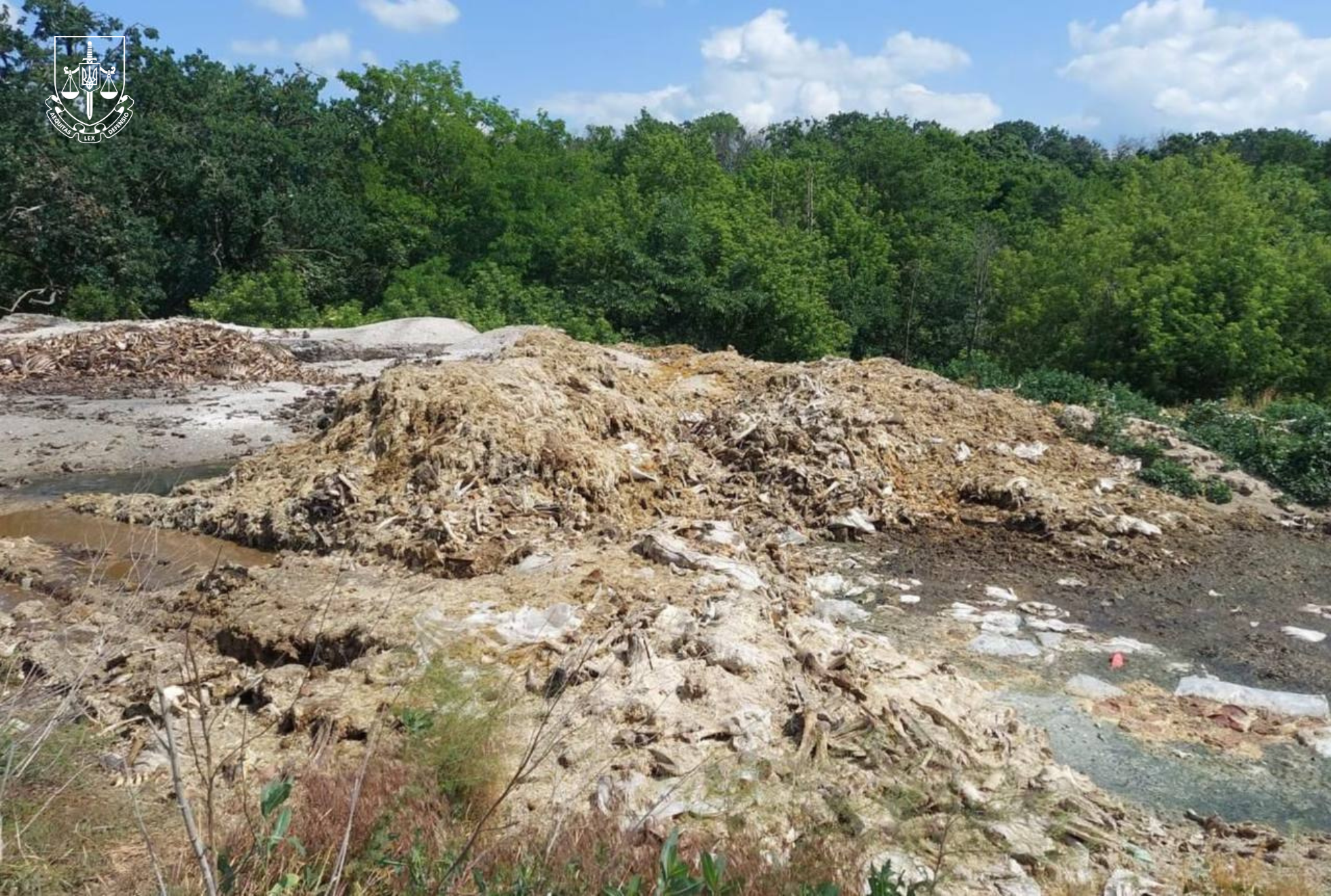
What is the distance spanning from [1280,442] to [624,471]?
23.4ft

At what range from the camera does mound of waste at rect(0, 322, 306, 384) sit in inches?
621

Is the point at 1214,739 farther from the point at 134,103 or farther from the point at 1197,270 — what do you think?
the point at 134,103

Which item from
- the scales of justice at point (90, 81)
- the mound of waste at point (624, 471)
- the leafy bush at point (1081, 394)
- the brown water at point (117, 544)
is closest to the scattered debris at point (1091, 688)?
the mound of waste at point (624, 471)

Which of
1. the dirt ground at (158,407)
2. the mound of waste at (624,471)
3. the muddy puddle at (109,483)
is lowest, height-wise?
the muddy puddle at (109,483)

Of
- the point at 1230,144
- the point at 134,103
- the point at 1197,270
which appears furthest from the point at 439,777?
the point at 1230,144

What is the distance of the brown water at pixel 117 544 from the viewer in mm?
7824

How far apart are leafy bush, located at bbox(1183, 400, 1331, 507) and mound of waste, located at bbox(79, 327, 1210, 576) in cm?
155

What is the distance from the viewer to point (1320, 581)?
848cm

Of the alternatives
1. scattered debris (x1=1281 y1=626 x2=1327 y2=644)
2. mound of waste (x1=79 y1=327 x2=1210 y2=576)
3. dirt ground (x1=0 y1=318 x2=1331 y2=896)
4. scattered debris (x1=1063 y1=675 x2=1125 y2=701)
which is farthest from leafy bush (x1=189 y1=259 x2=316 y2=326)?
scattered debris (x1=1281 y1=626 x2=1327 y2=644)

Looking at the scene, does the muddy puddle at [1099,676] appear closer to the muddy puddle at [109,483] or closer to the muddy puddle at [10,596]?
the muddy puddle at [10,596]

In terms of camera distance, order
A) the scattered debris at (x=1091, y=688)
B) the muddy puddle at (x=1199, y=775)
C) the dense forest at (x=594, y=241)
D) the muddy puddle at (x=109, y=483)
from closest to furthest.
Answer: the muddy puddle at (x=1199, y=775) → the scattered debris at (x=1091, y=688) → the muddy puddle at (x=109, y=483) → the dense forest at (x=594, y=241)

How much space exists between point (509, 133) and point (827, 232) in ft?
37.6

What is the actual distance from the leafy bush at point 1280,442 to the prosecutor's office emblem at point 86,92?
A: 25803 mm

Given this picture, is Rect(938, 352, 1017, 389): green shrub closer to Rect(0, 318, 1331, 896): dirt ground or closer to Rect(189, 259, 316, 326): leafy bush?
Rect(0, 318, 1331, 896): dirt ground
